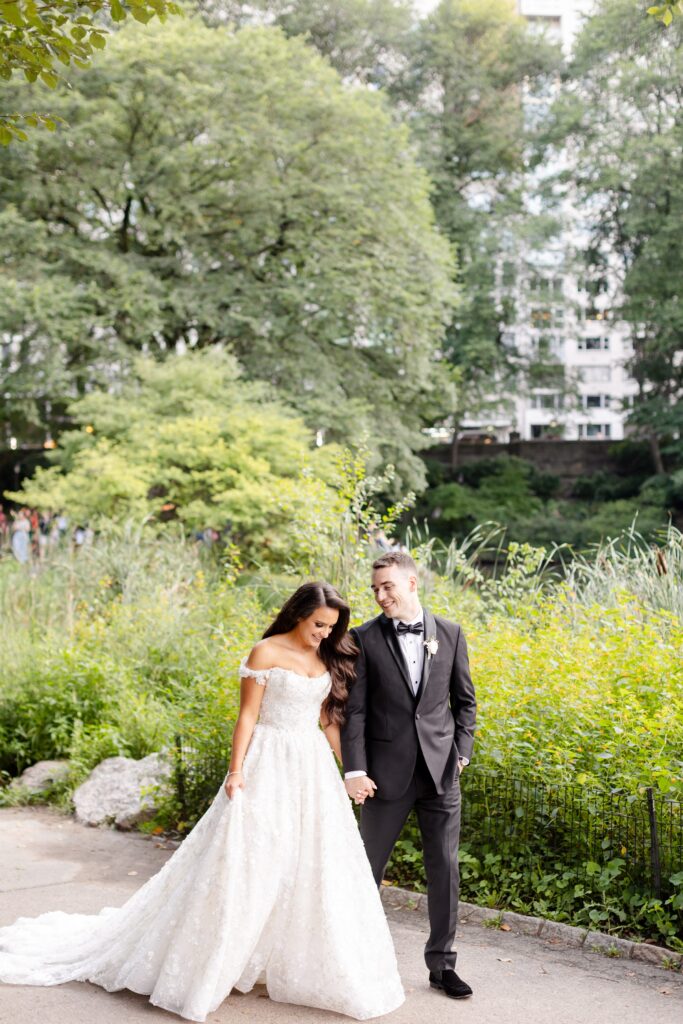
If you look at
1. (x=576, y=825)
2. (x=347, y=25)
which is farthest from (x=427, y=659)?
(x=347, y=25)

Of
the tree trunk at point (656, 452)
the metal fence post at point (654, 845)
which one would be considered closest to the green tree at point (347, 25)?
the tree trunk at point (656, 452)

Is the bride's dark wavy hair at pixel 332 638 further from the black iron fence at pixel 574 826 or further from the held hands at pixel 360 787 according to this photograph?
the black iron fence at pixel 574 826

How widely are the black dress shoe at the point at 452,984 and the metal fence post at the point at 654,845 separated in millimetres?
1354

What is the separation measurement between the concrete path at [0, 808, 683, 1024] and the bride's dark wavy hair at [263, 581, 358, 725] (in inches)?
48.9

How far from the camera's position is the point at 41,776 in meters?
9.88

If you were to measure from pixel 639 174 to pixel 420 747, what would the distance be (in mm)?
34099

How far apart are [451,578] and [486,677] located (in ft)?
12.7

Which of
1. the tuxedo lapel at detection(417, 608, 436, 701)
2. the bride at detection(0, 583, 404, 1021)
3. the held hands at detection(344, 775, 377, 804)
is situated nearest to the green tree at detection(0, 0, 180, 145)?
the bride at detection(0, 583, 404, 1021)

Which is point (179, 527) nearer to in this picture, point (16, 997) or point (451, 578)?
point (451, 578)

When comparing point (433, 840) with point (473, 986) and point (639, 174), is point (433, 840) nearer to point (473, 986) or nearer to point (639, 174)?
point (473, 986)

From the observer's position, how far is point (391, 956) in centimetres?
490

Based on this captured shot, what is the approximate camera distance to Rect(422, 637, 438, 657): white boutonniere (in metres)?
5.01

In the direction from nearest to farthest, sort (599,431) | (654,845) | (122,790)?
(654,845)
(122,790)
(599,431)

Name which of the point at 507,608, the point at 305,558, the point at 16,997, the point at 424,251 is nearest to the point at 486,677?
the point at 507,608
